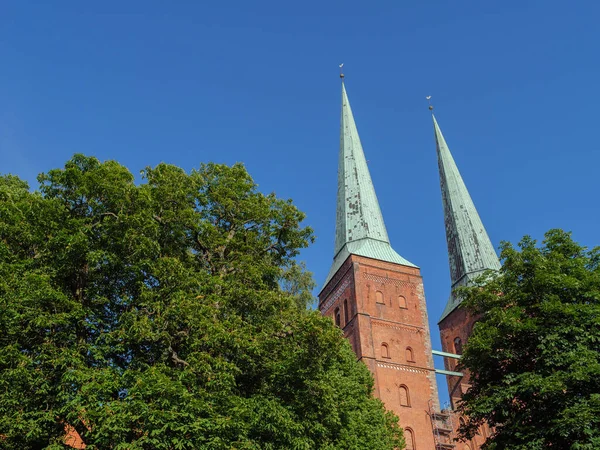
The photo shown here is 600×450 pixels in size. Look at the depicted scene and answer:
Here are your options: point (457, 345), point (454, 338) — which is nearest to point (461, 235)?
point (454, 338)

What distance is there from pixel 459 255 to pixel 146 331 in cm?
3521

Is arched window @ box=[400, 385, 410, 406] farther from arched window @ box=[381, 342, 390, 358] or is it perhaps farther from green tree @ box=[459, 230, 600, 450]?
green tree @ box=[459, 230, 600, 450]

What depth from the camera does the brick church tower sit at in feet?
142

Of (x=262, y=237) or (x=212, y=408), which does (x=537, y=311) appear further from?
(x=212, y=408)

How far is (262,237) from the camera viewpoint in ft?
→ 58.2

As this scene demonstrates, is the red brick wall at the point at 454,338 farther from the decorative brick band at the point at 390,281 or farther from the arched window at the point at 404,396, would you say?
the arched window at the point at 404,396

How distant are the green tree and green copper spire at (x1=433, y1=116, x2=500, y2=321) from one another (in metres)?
23.8

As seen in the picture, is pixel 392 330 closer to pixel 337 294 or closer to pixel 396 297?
pixel 396 297

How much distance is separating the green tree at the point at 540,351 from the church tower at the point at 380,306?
16185 millimetres

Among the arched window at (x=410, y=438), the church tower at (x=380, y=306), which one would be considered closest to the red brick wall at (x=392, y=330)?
the church tower at (x=380, y=306)

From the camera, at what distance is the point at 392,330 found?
1460 inches

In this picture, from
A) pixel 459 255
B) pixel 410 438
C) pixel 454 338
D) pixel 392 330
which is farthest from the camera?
pixel 459 255

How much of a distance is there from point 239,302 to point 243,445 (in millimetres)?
3739

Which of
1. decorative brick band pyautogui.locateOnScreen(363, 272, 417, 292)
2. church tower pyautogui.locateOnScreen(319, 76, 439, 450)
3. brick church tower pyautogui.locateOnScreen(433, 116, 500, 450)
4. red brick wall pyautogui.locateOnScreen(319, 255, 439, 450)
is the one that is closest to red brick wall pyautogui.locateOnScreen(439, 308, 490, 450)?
brick church tower pyautogui.locateOnScreen(433, 116, 500, 450)
